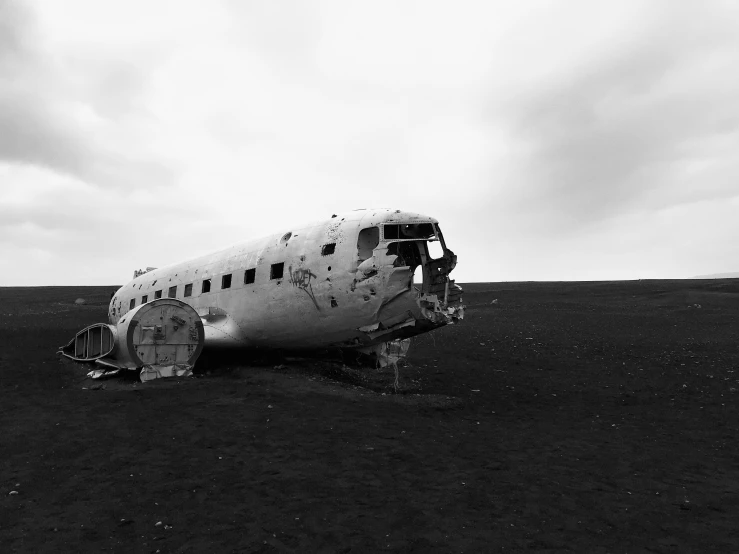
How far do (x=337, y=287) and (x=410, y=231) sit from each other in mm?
2678

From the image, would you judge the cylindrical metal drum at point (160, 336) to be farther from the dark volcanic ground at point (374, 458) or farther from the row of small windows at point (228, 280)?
the row of small windows at point (228, 280)

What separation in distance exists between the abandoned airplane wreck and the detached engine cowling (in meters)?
0.03

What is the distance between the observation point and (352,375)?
1605 cm

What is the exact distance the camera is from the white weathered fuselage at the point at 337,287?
1260cm

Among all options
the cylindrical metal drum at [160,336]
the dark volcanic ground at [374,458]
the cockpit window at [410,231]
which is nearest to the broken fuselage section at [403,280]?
the cockpit window at [410,231]

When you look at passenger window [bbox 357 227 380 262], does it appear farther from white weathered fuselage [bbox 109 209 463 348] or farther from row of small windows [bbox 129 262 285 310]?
row of small windows [bbox 129 262 285 310]

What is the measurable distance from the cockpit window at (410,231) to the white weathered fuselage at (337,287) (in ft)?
0.09

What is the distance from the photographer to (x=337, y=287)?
12945 mm

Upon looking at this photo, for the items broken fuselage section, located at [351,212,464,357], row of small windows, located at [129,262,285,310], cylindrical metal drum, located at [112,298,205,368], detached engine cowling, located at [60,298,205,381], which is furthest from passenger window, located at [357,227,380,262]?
Result: cylindrical metal drum, located at [112,298,205,368]

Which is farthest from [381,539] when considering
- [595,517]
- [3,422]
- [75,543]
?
[3,422]

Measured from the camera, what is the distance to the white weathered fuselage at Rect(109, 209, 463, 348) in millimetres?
12602

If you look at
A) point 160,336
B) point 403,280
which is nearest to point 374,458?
point 403,280

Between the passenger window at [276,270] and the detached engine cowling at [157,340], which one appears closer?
the detached engine cowling at [157,340]

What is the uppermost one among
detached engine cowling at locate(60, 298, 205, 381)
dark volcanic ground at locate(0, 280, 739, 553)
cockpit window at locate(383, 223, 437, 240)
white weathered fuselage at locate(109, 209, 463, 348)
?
cockpit window at locate(383, 223, 437, 240)
